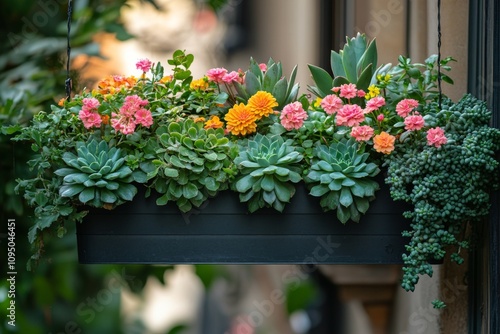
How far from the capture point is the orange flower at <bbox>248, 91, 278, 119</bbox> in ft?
5.14

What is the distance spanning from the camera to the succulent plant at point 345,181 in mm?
1455

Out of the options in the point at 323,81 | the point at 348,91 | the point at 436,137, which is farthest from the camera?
the point at 323,81

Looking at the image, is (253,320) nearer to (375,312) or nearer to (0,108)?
(375,312)

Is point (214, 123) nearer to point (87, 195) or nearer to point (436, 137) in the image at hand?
point (87, 195)

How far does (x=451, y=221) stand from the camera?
1.47 meters

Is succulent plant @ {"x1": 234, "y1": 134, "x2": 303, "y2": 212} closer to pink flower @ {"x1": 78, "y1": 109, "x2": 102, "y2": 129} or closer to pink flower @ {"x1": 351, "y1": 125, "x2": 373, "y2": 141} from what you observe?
pink flower @ {"x1": 351, "y1": 125, "x2": 373, "y2": 141}

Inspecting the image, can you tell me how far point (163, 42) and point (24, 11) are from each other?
4.87ft

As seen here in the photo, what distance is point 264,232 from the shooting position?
1.52 metres

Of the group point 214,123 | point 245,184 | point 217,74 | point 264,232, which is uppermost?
point 217,74

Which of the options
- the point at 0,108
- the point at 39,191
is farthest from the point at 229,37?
the point at 39,191

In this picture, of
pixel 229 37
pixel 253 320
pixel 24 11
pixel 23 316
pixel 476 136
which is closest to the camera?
pixel 476 136

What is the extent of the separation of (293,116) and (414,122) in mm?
247

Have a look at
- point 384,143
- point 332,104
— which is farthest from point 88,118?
point 384,143

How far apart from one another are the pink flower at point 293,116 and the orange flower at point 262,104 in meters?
0.04
